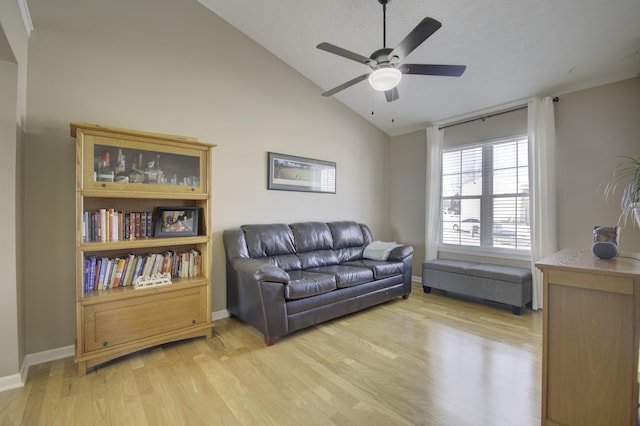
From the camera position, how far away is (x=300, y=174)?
3.89 meters

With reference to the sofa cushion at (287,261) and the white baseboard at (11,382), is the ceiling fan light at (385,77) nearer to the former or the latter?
the sofa cushion at (287,261)

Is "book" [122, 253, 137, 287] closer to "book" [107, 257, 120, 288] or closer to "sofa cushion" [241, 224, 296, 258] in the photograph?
"book" [107, 257, 120, 288]

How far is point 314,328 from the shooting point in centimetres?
286

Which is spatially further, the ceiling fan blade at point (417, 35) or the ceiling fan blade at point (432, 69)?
the ceiling fan blade at point (432, 69)

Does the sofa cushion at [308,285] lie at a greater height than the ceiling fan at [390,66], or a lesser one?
lesser

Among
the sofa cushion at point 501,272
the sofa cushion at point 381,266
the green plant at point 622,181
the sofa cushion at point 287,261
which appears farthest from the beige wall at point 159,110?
the green plant at point 622,181

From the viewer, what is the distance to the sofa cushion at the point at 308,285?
2.58 m

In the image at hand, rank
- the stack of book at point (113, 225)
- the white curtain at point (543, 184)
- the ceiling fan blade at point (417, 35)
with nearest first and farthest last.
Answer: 1. the ceiling fan blade at point (417, 35)
2. the stack of book at point (113, 225)
3. the white curtain at point (543, 184)

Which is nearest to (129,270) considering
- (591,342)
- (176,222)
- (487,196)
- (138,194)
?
(176,222)

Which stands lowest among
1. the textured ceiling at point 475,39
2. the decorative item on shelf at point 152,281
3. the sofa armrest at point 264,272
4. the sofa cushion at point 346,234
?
the decorative item on shelf at point 152,281

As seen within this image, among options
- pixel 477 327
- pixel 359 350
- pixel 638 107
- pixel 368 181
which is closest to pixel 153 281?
pixel 359 350

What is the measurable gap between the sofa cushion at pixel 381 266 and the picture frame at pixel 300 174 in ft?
4.00

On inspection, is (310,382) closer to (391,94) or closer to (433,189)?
(391,94)

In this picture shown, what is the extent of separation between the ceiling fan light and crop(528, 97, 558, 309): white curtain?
7.85ft
